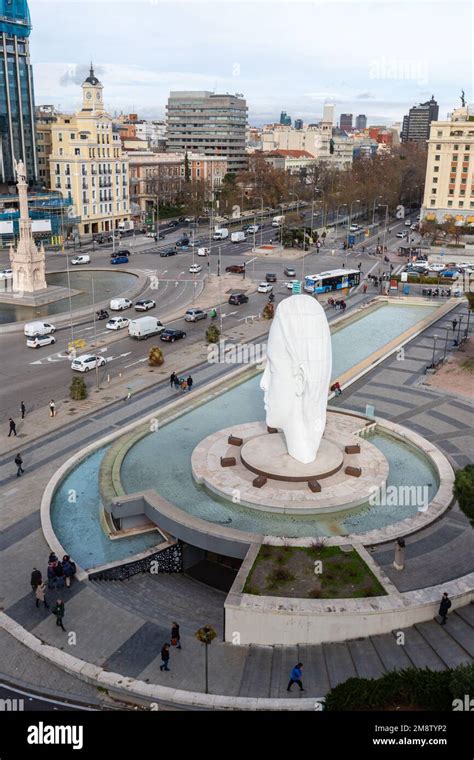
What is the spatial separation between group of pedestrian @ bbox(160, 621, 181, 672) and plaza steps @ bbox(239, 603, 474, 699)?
1.90 metres

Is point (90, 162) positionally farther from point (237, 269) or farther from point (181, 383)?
point (181, 383)

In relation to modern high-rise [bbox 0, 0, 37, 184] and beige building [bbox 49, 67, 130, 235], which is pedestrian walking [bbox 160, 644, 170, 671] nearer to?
beige building [bbox 49, 67, 130, 235]

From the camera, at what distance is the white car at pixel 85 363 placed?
137 feet

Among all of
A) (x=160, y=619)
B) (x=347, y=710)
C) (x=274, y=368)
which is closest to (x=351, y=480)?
(x=274, y=368)

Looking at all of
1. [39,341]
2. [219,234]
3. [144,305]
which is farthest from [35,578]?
[219,234]

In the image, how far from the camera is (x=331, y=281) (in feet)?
222

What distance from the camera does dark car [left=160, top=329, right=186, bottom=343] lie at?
160 feet

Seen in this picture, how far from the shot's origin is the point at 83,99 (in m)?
100

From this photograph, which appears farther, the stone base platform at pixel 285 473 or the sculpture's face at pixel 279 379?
the sculpture's face at pixel 279 379

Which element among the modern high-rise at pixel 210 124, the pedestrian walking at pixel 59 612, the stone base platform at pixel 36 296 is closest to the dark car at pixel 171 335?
the stone base platform at pixel 36 296

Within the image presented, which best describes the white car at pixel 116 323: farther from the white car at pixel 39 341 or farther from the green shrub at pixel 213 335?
the green shrub at pixel 213 335

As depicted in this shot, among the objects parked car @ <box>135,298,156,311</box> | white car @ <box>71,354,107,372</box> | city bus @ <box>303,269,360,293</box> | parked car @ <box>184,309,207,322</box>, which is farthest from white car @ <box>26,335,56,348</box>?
city bus @ <box>303,269,360,293</box>

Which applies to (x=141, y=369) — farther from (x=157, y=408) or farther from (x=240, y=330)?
(x=240, y=330)

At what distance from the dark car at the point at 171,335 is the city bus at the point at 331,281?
20.7m
